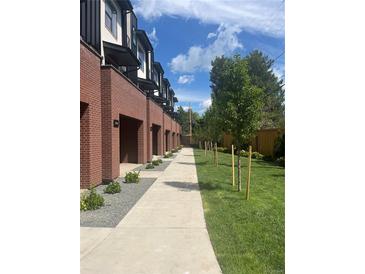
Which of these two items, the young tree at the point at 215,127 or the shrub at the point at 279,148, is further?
the shrub at the point at 279,148

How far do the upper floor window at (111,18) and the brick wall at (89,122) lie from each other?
6.12m

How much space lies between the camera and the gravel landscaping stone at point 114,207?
23.5 feet

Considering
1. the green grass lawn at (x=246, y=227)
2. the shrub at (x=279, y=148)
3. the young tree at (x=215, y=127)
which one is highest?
the young tree at (x=215, y=127)

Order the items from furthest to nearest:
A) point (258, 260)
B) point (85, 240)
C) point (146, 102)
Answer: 1. point (146, 102)
2. point (85, 240)
3. point (258, 260)

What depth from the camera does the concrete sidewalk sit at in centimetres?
469

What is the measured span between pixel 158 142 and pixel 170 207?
2261 cm

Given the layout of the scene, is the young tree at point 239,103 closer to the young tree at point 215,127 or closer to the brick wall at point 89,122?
the young tree at point 215,127

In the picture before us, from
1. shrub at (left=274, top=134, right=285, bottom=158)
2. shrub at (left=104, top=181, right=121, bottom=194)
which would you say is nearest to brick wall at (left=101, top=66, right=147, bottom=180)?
shrub at (left=104, top=181, right=121, bottom=194)

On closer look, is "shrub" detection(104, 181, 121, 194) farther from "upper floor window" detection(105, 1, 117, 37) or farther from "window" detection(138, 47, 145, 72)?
"window" detection(138, 47, 145, 72)

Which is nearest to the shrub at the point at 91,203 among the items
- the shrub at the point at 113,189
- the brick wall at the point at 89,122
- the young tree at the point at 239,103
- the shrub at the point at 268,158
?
the shrub at the point at 113,189

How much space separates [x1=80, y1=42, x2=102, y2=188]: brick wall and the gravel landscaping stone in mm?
672
